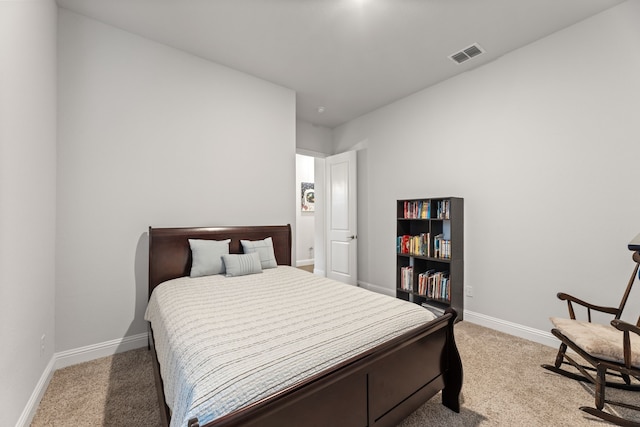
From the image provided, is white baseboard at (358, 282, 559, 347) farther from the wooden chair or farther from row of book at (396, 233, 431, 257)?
row of book at (396, 233, 431, 257)

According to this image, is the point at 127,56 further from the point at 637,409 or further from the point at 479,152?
the point at 637,409

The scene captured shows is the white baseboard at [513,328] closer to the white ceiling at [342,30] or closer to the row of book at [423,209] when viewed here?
the row of book at [423,209]

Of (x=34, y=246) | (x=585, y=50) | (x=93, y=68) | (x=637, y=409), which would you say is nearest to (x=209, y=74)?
(x=93, y=68)

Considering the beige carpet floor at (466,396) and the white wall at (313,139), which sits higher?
the white wall at (313,139)

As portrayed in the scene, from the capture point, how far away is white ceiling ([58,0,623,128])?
2316mm

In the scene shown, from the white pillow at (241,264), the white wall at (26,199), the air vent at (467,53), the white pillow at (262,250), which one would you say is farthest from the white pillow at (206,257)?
the air vent at (467,53)

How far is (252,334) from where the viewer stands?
138 cm

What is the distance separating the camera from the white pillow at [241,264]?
2.71m

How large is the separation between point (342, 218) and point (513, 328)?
2.72 metres

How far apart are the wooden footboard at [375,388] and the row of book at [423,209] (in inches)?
72.3

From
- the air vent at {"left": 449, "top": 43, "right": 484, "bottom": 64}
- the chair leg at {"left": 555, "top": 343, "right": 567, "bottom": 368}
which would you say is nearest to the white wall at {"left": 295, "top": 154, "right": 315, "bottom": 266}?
the air vent at {"left": 449, "top": 43, "right": 484, "bottom": 64}

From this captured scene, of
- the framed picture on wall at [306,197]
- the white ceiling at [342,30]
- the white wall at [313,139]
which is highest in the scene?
the white ceiling at [342,30]

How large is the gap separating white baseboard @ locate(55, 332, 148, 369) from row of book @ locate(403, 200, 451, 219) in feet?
11.0

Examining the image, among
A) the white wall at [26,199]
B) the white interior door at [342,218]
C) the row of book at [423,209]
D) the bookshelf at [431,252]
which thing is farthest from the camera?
the white interior door at [342,218]
